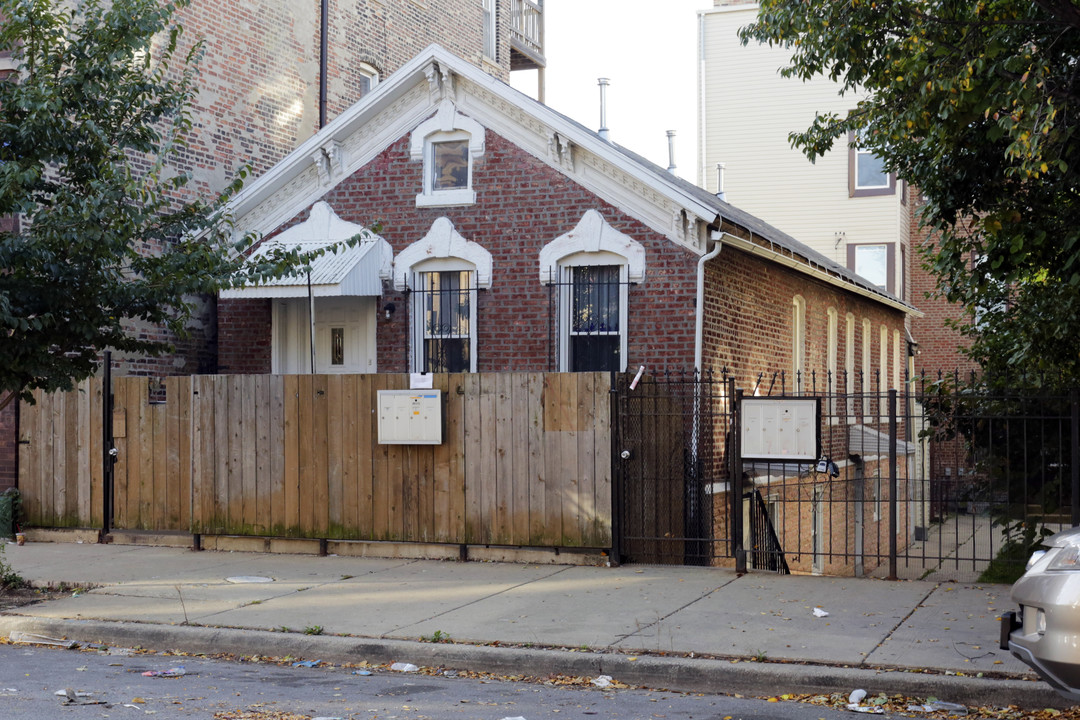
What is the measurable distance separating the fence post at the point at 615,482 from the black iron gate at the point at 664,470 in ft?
0.04

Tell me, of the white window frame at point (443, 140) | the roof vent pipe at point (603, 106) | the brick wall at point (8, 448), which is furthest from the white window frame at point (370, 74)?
the brick wall at point (8, 448)

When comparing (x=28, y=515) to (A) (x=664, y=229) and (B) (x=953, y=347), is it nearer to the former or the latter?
(A) (x=664, y=229)

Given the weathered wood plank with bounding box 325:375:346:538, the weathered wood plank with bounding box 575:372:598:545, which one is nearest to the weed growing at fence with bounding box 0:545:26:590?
the weathered wood plank with bounding box 325:375:346:538

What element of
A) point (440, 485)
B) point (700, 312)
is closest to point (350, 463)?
point (440, 485)

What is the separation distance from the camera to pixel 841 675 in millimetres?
7293

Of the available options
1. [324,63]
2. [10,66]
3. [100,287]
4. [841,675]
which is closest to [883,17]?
[841,675]

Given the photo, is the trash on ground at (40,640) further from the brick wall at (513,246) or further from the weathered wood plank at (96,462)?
the brick wall at (513,246)

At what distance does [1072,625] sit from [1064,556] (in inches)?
16.3

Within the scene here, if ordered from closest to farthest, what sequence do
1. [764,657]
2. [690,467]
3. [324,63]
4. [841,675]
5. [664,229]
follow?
1. [841,675]
2. [764,657]
3. [690,467]
4. [664,229]
5. [324,63]

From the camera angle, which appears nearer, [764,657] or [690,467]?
[764,657]

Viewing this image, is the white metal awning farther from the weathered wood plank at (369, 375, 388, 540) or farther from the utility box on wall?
the utility box on wall

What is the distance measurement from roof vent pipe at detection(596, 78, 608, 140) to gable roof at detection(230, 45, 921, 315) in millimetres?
2421

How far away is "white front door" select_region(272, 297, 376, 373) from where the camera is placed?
16.2 meters

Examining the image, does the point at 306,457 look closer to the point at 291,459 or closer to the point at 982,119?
the point at 291,459
